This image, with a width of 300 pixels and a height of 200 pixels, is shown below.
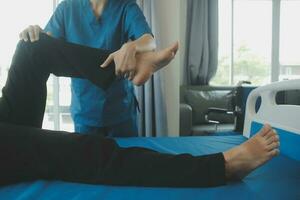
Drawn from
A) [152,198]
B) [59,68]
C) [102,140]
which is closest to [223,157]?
[152,198]

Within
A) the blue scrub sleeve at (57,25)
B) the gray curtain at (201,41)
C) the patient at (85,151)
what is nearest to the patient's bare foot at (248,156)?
the patient at (85,151)

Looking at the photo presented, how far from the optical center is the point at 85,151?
0.99 metres

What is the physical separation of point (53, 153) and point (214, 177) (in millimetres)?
501

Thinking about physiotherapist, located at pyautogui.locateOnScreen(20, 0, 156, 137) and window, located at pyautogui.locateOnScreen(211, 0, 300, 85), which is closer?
physiotherapist, located at pyautogui.locateOnScreen(20, 0, 156, 137)

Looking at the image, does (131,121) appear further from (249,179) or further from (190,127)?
(190,127)

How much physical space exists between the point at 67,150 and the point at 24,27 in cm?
170

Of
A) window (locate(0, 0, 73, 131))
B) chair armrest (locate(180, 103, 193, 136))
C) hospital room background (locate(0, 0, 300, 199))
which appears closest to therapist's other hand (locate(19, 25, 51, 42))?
window (locate(0, 0, 73, 131))

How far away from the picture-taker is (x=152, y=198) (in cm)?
81

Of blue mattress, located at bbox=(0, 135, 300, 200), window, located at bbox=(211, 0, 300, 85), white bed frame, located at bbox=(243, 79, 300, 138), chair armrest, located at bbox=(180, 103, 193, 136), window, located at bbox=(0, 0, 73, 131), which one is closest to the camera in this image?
blue mattress, located at bbox=(0, 135, 300, 200)

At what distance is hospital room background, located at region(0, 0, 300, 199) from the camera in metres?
2.48

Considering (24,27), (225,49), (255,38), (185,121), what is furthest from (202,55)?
(24,27)

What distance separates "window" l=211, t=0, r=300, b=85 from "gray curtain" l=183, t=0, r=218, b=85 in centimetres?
18

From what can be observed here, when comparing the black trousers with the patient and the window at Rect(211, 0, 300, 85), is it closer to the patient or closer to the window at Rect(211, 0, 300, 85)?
the patient

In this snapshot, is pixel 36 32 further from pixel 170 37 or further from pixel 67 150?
pixel 170 37
